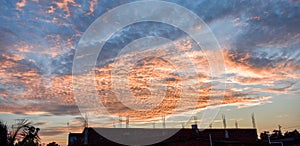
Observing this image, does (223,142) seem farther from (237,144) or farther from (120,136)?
(120,136)

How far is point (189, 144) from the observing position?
20719mm

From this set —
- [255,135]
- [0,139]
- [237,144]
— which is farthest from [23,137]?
[255,135]

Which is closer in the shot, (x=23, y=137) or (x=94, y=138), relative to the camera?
(x=23, y=137)

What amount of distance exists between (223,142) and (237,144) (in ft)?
3.70

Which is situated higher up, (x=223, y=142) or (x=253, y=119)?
(x=253, y=119)

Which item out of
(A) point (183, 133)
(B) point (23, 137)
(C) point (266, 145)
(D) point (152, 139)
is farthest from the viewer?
(A) point (183, 133)

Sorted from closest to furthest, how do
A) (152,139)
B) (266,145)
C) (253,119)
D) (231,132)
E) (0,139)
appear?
(0,139) → (266,145) → (152,139) → (231,132) → (253,119)

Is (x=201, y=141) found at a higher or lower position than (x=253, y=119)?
lower

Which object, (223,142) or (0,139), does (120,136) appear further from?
(0,139)

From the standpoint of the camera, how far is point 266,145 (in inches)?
909

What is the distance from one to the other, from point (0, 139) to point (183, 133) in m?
23.4

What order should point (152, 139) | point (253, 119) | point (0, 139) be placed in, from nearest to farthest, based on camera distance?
point (0, 139)
point (152, 139)
point (253, 119)

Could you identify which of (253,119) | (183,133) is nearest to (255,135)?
(183,133)

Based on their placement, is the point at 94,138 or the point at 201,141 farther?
the point at 94,138
